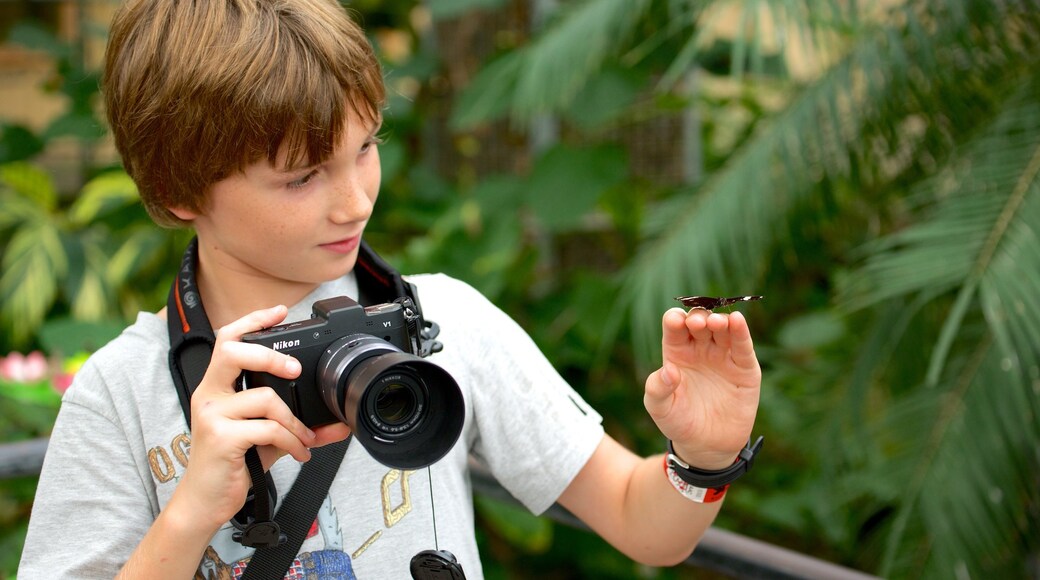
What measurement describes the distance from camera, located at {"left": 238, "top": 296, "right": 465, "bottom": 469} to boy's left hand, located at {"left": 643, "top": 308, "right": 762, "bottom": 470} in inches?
8.3

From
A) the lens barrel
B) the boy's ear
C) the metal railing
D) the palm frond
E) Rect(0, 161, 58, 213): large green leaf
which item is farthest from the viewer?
Rect(0, 161, 58, 213): large green leaf

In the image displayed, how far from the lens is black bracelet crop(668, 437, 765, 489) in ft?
→ 3.73

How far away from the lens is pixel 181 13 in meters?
1.14

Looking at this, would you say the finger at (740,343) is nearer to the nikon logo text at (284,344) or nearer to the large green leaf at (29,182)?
the nikon logo text at (284,344)

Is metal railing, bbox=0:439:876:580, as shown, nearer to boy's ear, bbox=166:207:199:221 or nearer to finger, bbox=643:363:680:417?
finger, bbox=643:363:680:417

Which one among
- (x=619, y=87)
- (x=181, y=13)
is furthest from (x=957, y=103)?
(x=181, y=13)

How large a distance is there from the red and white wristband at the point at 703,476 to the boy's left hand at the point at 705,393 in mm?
17

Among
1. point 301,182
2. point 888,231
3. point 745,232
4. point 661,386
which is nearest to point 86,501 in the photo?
point 301,182

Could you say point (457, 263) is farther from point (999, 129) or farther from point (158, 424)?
point (158, 424)

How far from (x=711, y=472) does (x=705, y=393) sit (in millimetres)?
90

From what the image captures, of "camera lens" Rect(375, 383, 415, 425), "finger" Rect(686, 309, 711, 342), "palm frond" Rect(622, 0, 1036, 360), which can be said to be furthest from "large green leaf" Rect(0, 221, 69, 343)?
"finger" Rect(686, 309, 711, 342)

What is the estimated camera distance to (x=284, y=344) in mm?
1058

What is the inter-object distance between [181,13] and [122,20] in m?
0.09

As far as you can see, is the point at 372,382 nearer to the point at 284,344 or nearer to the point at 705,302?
the point at 284,344
